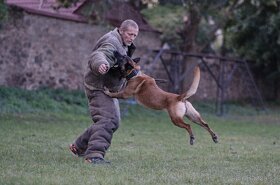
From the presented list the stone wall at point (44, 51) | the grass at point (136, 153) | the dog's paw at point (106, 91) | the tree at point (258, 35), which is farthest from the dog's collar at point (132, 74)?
the tree at point (258, 35)

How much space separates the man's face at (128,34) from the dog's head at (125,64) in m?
0.24

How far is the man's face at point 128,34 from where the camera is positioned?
794 cm

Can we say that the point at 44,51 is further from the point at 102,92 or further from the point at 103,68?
the point at 103,68

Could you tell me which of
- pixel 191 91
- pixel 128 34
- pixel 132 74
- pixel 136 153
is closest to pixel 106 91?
pixel 132 74

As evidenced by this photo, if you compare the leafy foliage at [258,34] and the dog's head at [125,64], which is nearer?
the dog's head at [125,64]

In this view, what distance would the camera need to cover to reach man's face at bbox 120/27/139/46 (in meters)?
7.94

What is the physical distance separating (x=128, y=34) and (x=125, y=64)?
0.39 m

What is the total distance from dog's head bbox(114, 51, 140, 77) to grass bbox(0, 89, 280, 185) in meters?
1.20

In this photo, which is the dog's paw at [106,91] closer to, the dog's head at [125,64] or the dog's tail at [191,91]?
the dog's head at [125,64]

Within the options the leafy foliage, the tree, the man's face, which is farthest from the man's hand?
the leafy foliage

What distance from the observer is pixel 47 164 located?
751 cm

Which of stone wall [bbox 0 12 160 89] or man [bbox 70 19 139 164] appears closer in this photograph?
man [bbox 70 19 139 164]

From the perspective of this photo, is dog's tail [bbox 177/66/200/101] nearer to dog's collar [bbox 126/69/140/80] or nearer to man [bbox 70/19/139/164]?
dog's collar [bbox 126/69/140/80]

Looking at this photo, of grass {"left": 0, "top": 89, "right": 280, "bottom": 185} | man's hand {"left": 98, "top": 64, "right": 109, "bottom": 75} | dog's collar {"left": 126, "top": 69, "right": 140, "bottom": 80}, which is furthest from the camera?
dog's collar {"left": 126, "top": 69, "right": 140, "bottom": 80}
